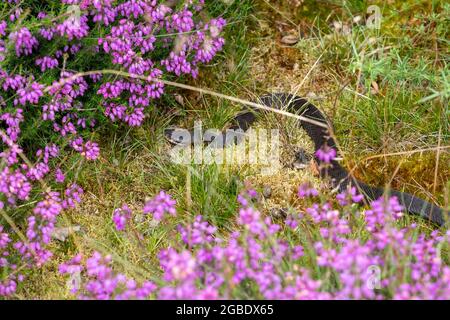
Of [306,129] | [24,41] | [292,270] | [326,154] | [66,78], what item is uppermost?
[24,41]

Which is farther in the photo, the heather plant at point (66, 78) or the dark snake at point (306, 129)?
the dark snake at point (306, 129)

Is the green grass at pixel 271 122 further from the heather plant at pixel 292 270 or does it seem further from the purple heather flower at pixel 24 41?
the heather plant at pixel 292 270

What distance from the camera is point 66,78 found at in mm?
3990

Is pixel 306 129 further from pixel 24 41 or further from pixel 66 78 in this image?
pixel 24 41

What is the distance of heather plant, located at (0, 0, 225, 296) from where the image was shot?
12.5 ft

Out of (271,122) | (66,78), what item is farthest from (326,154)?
(271,122)

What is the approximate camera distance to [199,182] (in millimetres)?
4445

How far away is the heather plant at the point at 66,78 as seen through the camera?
3.81m

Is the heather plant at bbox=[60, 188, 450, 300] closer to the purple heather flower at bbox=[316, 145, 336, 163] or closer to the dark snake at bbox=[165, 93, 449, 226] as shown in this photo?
the purple heather flower at bbox=[316, 145, 336, 163]

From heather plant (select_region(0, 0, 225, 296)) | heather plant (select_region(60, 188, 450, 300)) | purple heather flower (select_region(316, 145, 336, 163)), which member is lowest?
heather plant (select_region(60, 188, 450, 300))

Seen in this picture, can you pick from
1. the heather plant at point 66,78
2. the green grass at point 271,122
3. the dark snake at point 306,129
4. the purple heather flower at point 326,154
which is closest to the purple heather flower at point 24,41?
the heather plant at point 66,78

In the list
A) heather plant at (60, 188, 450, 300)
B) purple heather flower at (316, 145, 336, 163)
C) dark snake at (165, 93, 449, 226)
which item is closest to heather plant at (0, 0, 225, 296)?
dark snake at (165, 93, 449, 226)

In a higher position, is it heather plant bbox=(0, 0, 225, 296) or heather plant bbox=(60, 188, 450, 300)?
heather plant bbox=(0, 0, 225, 296)
